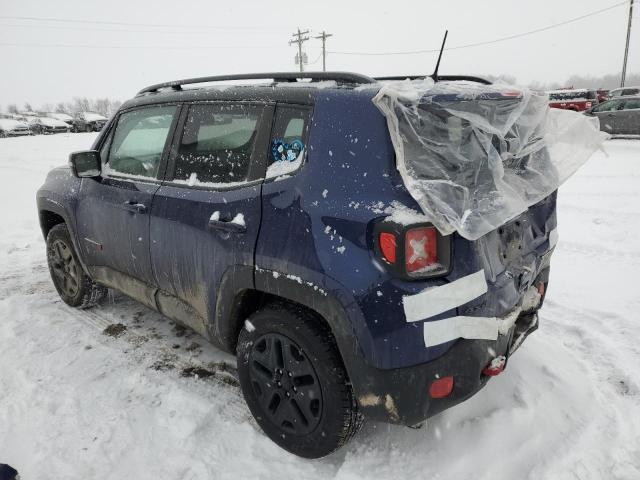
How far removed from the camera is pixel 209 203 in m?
2.42

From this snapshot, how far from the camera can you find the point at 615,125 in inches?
600

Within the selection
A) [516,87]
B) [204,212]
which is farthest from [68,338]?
[516,87]

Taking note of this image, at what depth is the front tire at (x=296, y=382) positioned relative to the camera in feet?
6.70

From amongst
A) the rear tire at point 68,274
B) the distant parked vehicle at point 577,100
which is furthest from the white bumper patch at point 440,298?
the distant parked vehicle at point 577,100

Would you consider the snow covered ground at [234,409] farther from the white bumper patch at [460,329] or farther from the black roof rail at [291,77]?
the black roof rail at [291,77]

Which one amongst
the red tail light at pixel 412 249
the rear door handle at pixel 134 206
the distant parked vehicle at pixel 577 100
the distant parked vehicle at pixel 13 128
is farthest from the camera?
the distant parked vehicle at pixel 13 128

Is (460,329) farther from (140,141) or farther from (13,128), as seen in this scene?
(13,128)

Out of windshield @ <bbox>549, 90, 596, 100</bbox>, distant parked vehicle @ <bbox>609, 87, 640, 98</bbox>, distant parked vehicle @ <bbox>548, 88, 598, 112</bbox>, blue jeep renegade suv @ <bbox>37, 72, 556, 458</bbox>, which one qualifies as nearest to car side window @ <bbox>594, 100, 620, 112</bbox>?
distant parked vehicle @ <bbox>609, 87, 640, 98</bbox>

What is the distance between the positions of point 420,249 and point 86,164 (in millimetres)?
2572

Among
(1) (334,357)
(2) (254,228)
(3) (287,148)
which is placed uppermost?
(3) (287,148)

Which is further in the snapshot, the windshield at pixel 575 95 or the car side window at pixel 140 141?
the windshield at pixel 575 95

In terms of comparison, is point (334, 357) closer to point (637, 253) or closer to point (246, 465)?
point (246, 465)

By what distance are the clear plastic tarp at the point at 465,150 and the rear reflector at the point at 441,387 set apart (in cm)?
61

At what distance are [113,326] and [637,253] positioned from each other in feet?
17.1
